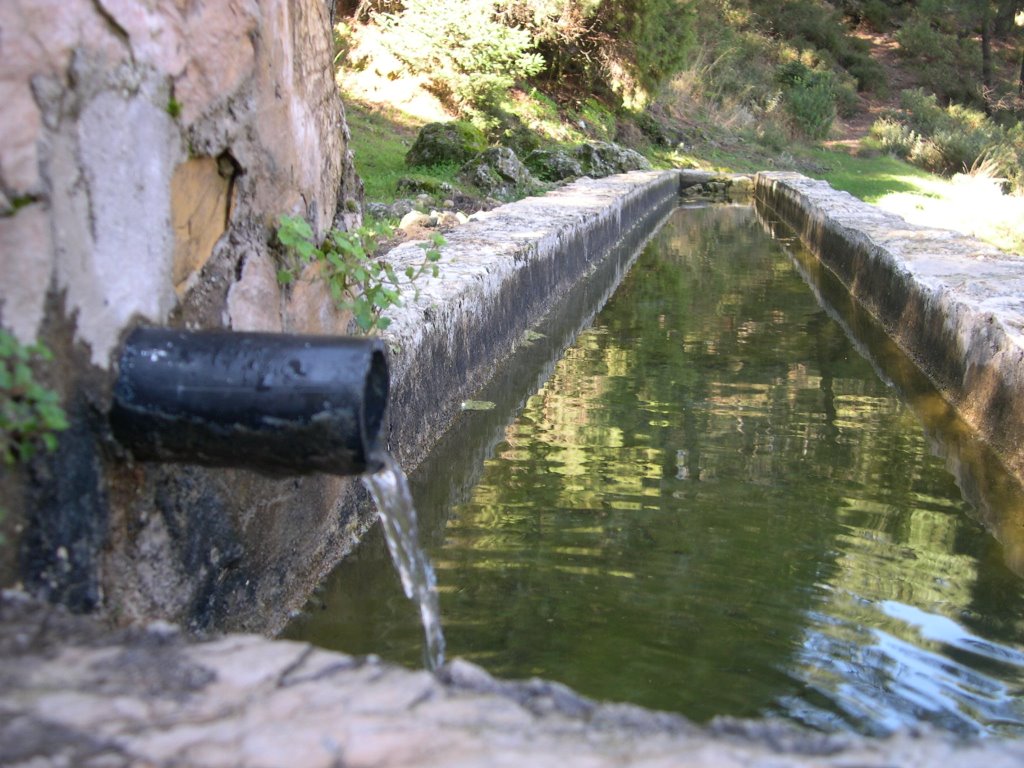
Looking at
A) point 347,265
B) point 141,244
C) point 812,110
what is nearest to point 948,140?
point 812,110

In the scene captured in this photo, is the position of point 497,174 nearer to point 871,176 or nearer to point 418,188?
point 418,188

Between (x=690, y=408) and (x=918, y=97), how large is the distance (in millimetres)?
31522

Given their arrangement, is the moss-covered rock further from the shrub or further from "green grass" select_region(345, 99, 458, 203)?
the shrub

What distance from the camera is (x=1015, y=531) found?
3.68 meters

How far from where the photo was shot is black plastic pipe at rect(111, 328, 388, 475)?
2.13 m

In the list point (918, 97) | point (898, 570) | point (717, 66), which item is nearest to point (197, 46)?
point (898, 570)

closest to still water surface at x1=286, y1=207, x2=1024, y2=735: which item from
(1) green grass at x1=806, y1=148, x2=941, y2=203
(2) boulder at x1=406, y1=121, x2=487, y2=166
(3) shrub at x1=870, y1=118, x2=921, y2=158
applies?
(2) boulder at x1=406, y1=121, x2=487, y2=166

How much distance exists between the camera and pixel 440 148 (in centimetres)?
1230

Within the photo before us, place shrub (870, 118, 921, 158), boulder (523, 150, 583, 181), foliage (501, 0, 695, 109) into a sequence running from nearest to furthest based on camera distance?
boulder (523, 150, 583, 181) < foliage (501, 0, 695, 109) < shrub (870, 118, 921, 158)

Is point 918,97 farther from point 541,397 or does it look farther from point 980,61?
point 541,397

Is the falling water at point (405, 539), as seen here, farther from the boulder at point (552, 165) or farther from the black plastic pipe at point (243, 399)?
the boulder at point (552, 165)

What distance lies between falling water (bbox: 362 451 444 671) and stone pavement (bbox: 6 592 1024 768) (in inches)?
29.3

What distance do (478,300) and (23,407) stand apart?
354 cm

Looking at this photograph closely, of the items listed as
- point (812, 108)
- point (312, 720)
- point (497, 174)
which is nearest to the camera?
point (312, 720)
